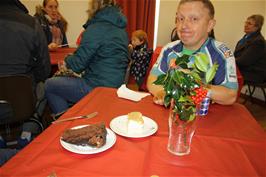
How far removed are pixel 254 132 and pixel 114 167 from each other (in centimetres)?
63

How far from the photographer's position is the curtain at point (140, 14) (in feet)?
14.6

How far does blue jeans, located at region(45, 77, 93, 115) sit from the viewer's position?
7.36ft

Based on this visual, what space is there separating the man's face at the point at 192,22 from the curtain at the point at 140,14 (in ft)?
10.2

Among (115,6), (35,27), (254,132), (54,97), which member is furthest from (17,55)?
(254,132)

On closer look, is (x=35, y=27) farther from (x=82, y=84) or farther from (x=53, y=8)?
(x=53, y=8)

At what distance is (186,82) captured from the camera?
797 mm

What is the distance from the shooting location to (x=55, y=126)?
1065 millimetres

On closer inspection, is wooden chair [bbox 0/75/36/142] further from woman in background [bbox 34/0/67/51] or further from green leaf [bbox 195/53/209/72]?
woman in background [bbox 34/0/67/51]

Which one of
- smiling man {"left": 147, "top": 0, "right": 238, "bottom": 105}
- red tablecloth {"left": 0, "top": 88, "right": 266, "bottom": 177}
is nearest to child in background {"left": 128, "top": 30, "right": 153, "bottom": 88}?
smiling man {"left": 147, "top": 0, "right": 238, "bottom": 105}

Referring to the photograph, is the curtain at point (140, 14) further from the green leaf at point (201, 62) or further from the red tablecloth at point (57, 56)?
the green leaf at point (201, 62)

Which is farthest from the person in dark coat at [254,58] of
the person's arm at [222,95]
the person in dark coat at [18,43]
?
the person in dark coat at [18,43]

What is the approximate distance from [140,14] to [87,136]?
A: 3.92m

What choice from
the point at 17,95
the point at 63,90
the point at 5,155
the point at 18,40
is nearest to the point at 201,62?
the point at 5,155

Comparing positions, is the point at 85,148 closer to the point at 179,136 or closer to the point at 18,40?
the point at 179,136
